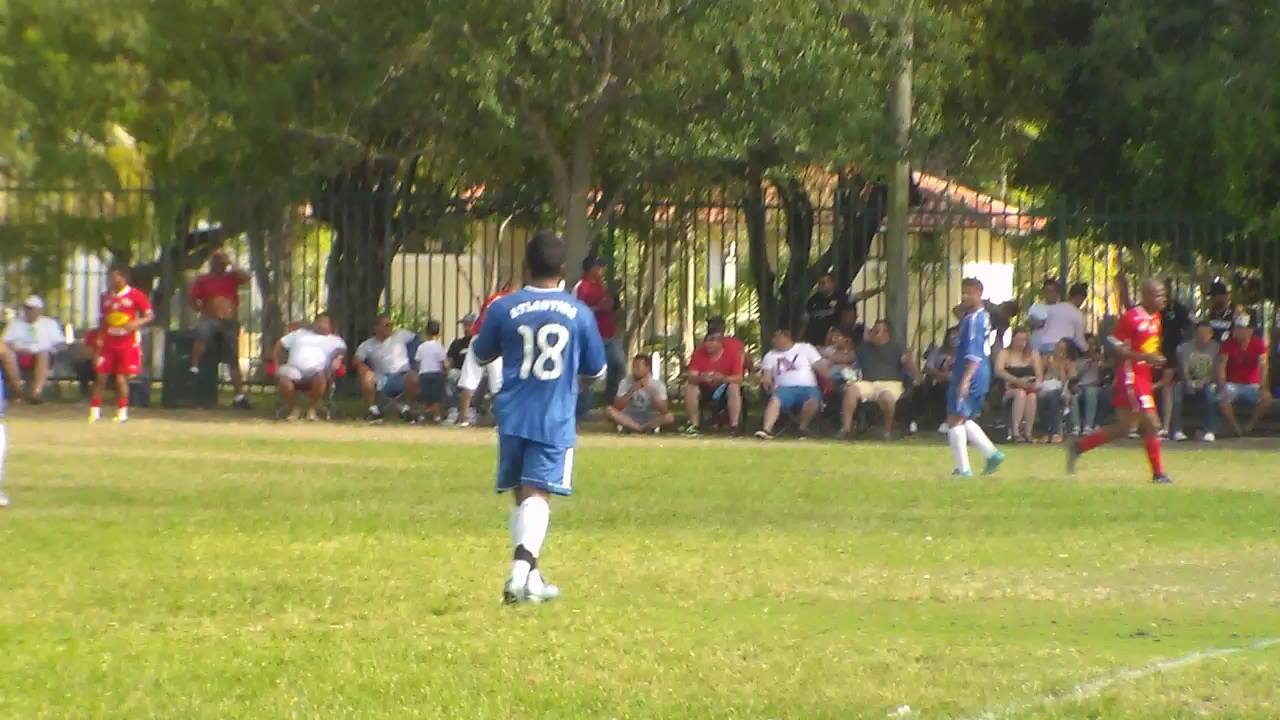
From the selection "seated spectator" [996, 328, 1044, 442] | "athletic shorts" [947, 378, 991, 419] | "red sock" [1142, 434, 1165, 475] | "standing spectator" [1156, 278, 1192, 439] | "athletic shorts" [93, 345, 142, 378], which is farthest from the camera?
"standing spectator" [1156, 278, 1192, 439]

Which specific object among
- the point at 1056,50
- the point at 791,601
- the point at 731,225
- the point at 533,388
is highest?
the point at 1056,50

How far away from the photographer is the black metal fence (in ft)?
91.2

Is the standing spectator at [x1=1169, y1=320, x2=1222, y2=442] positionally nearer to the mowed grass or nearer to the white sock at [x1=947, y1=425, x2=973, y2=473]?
the mowed grass

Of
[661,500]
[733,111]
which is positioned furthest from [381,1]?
[661,500]

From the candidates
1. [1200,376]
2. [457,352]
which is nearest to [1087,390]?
[1200,376]

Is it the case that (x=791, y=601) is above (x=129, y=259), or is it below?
below

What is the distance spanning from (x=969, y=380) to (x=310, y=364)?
396 inches

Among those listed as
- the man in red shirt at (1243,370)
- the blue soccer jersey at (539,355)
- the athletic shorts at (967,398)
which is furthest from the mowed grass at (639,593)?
the man in red shirt at (1243,370)

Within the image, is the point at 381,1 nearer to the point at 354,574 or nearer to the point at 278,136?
the point at 278,136

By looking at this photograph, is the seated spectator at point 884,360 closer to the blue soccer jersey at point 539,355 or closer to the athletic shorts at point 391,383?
the athletic shorts at point 391,383

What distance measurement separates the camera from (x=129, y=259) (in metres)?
31.7

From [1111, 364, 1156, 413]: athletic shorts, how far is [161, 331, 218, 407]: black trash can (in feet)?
45.2

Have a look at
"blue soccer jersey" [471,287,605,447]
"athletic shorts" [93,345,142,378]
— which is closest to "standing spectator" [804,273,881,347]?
"athletic shorts" [93,345,142,378]

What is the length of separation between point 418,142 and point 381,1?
264 cm
